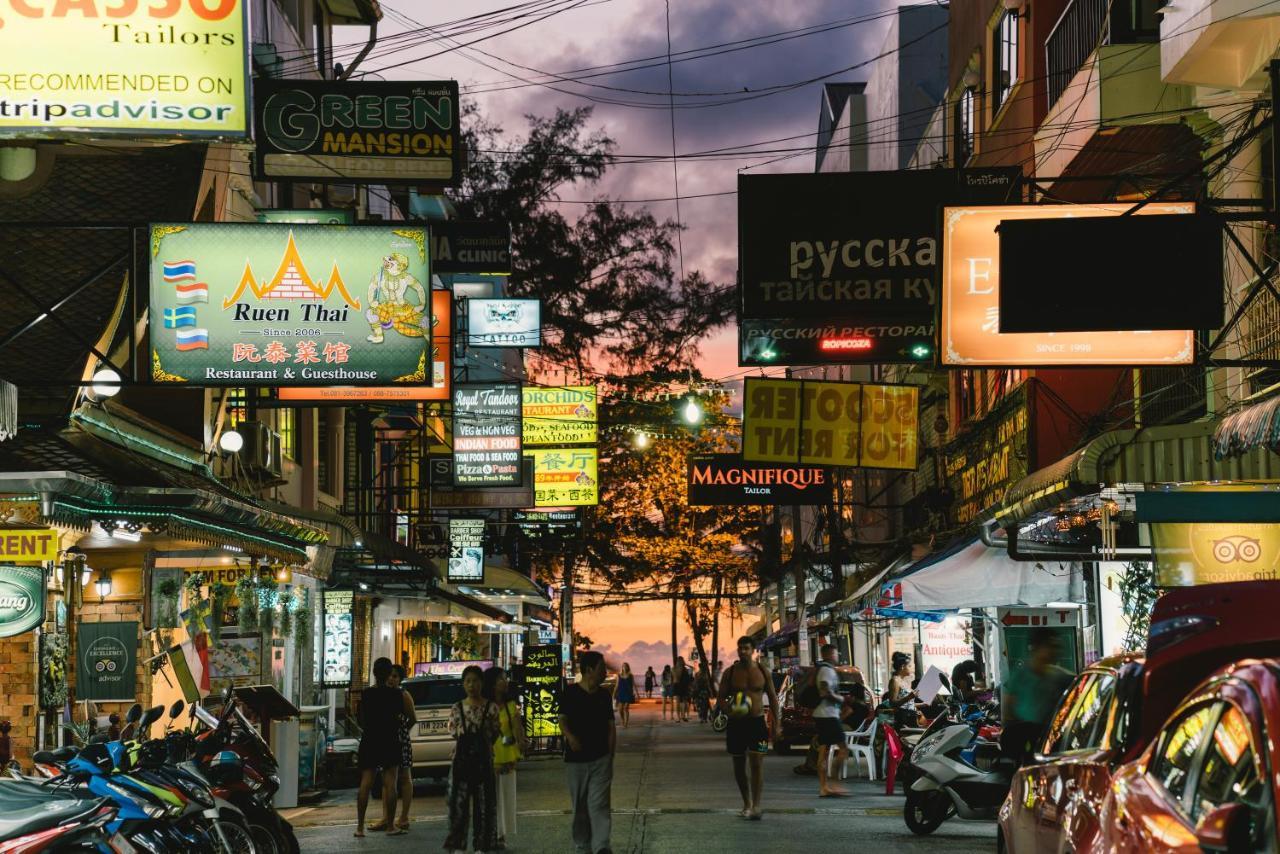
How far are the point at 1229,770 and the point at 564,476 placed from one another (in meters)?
30.3

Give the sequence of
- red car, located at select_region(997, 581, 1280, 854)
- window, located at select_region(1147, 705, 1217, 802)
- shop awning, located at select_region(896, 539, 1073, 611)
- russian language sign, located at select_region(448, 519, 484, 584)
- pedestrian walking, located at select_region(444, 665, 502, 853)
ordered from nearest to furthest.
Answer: window, located at select_region(1147, 705, 1217, 802)
red car, located at select_region(997, 581, 1280, 854)
pedestrian walking, located at select_region(444, 665, 502, 853)
shop awning, located at select_region(896, 539, 1073, 611)
russian language sign, located at select_region(448, 519, 484, 584)

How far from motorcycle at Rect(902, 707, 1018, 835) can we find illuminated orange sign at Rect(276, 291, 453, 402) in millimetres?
6354

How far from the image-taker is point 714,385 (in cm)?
4591

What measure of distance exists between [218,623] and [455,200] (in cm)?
2818

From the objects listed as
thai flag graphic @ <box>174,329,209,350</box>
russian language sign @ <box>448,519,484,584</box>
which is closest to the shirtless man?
thai flag graphic @ <box>174,329,209,350</box>

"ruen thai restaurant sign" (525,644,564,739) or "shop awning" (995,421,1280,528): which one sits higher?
"shop awning" (995,421,1280,528)

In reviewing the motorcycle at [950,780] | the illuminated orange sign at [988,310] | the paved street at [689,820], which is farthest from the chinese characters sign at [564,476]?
the illuminated orange sign at [988,310]

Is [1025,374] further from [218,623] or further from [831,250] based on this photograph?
[218,623]

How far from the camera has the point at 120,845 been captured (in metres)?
9.28

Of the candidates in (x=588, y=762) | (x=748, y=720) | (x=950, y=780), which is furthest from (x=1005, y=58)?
(x=588, y=762)

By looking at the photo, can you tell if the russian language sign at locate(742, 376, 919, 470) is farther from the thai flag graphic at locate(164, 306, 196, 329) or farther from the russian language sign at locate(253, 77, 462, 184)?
the thai flag graphic at locate(164, 306, 196, 329)

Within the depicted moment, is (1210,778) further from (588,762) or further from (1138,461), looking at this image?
(1138,461)

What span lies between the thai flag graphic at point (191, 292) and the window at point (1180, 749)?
12158 millimetres

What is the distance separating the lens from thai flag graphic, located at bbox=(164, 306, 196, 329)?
1684cm
